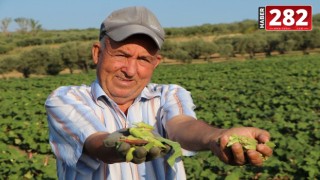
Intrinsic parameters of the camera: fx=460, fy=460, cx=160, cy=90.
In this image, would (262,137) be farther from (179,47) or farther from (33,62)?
(179,47)

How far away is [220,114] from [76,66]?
4286 centimetres

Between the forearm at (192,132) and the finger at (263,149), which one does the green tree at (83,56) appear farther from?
the finger at (263,149)

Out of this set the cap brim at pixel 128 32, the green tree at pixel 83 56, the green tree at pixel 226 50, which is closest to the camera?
the cap brim at pixel 128 32

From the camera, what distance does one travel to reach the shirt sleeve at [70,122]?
1.94 m

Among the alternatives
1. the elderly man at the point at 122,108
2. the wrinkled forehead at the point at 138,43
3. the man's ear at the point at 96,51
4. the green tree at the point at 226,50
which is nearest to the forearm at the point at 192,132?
the elderly man at the point at 122,108

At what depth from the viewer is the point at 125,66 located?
7.20 ft

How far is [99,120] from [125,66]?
0.31 m

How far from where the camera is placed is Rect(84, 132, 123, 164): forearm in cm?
167

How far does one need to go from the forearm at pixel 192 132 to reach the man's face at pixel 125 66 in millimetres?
252

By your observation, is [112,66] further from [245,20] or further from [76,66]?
[245,20]


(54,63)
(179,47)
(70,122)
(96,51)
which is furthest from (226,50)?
(70,122)

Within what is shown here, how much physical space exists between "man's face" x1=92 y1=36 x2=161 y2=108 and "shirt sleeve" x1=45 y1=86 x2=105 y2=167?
0.44ft

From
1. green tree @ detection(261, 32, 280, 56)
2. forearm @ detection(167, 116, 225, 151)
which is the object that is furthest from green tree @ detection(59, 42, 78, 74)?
forearm @ detection(167, 116, 225, 151)

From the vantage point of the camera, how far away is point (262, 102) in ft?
Answer: 47.2
